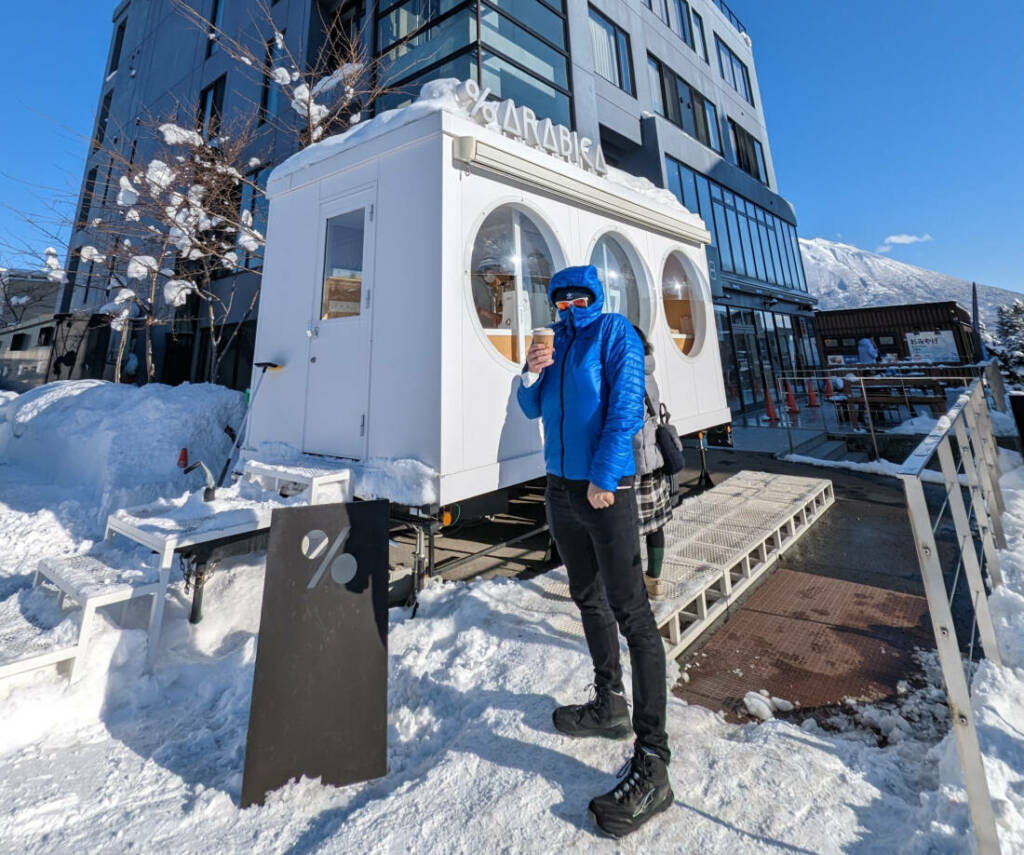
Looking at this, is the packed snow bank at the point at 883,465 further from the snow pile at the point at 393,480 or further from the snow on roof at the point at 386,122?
the snow on roof at the point at 386,122

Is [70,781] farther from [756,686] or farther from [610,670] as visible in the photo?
[756,686]

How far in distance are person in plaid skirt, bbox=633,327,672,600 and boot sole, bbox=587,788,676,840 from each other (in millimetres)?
1124

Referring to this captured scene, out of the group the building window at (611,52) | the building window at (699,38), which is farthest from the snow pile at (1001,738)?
the building window at (699,38)

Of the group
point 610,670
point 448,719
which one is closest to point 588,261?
point 610,670

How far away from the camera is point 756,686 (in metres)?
2.42

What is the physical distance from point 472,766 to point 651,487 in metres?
1.81

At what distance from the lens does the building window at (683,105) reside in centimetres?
1418

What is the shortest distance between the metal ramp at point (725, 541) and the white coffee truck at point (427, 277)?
1484 millimetres

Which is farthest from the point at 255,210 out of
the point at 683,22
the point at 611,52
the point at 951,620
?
the point at 683,22

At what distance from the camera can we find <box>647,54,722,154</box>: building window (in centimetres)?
1418

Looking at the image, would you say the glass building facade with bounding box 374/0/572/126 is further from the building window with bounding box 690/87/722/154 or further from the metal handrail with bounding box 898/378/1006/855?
the metal handrail with bounding box 898/378/1006/855

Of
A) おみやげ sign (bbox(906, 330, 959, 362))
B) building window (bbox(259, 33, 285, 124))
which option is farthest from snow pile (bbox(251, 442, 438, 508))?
おみやげ sign (bbox(906, 330, 959, 362))

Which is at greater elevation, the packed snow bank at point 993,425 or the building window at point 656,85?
the building window at point 656,85

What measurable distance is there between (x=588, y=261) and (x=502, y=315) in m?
1.38
